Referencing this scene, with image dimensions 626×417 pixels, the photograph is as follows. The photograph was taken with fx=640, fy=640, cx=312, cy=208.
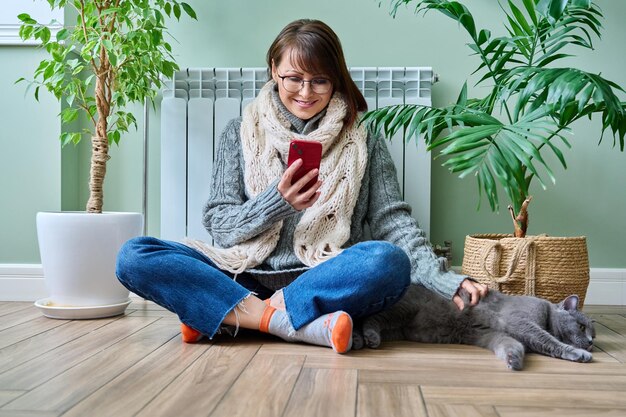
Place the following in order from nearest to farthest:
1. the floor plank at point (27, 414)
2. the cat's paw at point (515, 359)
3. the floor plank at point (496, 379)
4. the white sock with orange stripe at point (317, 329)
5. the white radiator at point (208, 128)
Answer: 1. the floor plank at point (27, 414)
2. the floor plank at point (496, 379)
3. the cat's paw at point (515, 359)
4. the white sock with orange stripe at point (317, 329)
5. the white radiator at point (208, 128)

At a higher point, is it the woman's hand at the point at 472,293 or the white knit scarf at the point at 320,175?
the white knit scarf at the point at 320,175

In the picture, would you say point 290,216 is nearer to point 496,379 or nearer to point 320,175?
point 320,175

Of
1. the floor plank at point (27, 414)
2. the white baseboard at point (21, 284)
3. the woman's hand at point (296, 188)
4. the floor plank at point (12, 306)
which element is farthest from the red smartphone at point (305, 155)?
the white baseboard at point (21, 284)

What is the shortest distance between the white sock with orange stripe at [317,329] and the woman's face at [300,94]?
564 millimetres

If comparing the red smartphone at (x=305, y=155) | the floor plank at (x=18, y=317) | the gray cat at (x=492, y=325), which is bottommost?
the floor plank at (x=18, y=317)

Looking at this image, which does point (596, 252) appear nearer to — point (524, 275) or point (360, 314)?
point (524, 275)

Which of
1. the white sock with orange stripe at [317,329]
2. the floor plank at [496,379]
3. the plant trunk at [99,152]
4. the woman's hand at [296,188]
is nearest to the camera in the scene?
the floor plank at [496,379]

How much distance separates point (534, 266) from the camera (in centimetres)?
173

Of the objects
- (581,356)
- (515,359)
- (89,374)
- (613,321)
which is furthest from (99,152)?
(613,321)

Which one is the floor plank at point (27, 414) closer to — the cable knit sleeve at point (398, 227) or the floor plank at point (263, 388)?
the floor plank at point (263, 388)

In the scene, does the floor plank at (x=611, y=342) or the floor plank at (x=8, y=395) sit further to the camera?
the floor plank at (x=611, y=342)

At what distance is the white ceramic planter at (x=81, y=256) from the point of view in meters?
1.86

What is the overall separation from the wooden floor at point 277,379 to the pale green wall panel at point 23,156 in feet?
2.35

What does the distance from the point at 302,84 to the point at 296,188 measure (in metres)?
0.35
